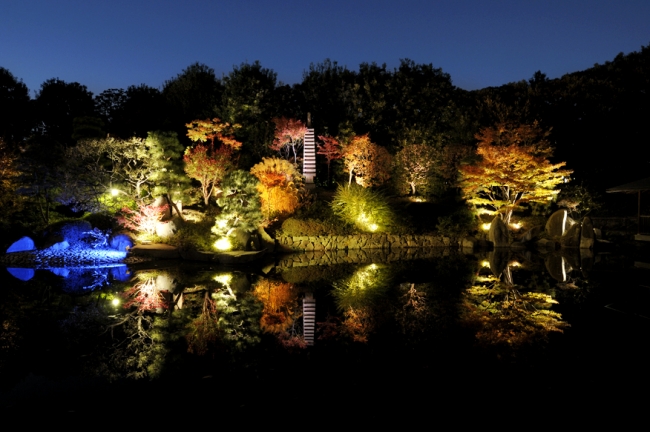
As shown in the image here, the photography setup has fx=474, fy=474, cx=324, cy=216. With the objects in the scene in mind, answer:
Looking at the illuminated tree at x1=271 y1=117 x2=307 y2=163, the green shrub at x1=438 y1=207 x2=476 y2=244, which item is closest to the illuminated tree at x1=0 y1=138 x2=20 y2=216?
the illuminated tree at x1=271 y1=117 x2=307 y2=163

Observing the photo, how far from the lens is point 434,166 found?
23.7 meters

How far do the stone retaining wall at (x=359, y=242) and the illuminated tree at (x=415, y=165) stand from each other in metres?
4.70

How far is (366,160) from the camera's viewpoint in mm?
23266

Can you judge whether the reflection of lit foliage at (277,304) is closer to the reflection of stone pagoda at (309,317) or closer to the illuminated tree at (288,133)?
the reflection of stone pagoda at (309,317)

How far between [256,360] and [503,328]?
3.63 meters

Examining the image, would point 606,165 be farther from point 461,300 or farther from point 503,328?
point 503,328

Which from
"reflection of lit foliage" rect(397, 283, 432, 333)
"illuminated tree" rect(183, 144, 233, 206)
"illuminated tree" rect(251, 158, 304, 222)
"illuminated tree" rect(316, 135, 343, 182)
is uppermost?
"illuminated tree" rect(316, 135, 343, 182)

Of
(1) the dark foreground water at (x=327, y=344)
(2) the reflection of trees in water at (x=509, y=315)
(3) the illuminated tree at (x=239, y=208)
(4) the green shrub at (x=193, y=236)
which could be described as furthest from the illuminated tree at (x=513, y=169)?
(4) the green shrub at (x=193, y=236)

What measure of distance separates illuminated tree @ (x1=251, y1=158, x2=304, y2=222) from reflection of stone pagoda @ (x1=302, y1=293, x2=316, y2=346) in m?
9.29

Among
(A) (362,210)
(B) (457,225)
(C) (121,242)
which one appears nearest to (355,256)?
(A) (362,210)

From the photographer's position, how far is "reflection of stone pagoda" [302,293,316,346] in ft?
21.7

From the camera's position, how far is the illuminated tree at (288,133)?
A: 23.5m

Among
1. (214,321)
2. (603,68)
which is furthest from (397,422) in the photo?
(603,68)

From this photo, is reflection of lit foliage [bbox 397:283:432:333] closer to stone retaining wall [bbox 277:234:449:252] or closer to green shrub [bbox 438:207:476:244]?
stone retaining wall [bbox 277:234:449:252]
